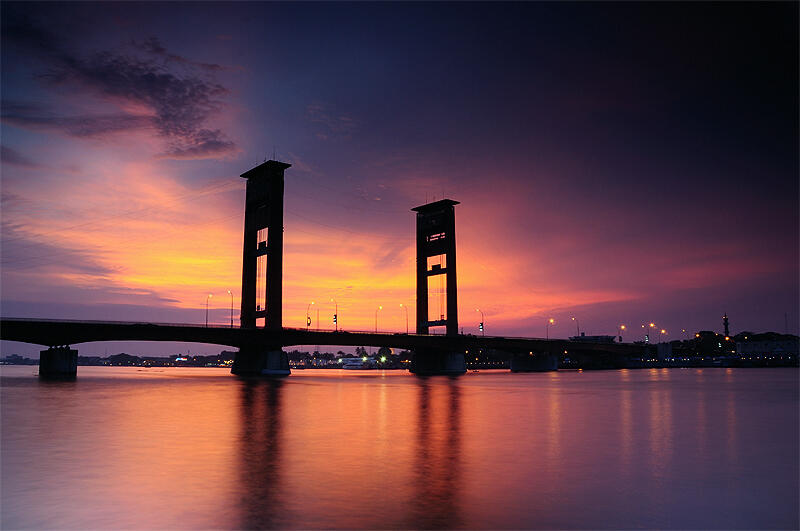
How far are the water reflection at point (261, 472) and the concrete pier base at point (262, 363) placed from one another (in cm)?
7120

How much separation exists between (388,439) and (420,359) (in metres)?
112

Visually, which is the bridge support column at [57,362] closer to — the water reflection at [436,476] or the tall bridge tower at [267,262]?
the tall bridge tower at [267,262]

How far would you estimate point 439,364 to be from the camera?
132000 millimetres

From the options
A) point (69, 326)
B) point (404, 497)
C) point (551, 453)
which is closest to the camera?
point (404, 497)

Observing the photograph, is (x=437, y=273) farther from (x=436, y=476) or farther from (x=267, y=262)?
(x=436, y=476)

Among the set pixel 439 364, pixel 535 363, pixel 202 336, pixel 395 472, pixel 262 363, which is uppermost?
pixel 202 336

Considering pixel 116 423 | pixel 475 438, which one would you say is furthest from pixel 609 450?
pixel 116 423

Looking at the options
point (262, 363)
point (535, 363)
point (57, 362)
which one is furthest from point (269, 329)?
point (535, 363)

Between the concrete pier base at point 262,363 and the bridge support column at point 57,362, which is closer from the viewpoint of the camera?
the bridge support column at point 57,362

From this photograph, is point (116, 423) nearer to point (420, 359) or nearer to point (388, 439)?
point (388, 439)

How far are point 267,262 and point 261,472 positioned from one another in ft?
295

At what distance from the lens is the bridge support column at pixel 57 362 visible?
96562 millimetres

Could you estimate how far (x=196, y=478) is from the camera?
15828 millimetres

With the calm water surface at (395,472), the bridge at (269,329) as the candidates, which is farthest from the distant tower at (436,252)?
the calm water surface at (395,472)
